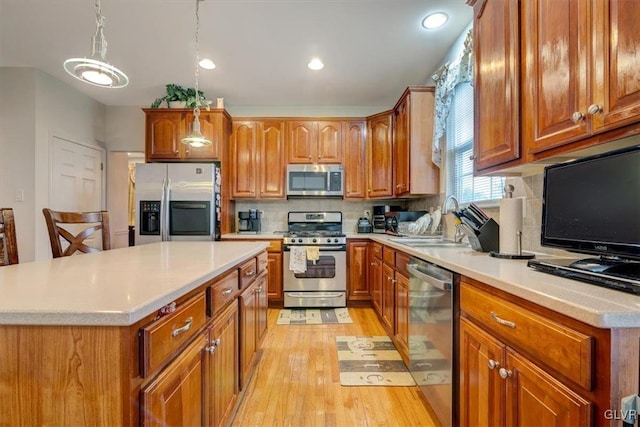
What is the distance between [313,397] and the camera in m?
1.80

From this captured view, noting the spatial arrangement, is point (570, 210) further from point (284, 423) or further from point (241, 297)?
point (284, 423)

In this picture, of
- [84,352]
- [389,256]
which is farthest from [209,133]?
[84,352]

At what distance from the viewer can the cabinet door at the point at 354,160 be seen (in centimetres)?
386

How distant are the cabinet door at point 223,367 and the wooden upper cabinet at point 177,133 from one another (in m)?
2.59

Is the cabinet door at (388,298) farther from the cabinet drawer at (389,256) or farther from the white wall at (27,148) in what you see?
the white wall at (27,148)

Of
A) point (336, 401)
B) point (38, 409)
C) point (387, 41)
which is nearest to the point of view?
point (38, 409)

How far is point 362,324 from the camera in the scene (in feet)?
9.81

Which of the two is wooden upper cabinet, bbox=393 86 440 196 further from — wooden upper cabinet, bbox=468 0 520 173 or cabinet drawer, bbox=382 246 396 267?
wooden upper cabinet, bbox=468 0 520 173

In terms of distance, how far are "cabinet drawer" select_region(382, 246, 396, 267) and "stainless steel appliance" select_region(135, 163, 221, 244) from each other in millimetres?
1968

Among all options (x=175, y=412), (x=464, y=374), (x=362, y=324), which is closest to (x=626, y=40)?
(x=464, y=374)

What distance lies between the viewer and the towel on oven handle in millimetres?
3311

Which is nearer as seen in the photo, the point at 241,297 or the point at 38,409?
the point at 38,409

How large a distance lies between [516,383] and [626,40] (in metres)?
1.08

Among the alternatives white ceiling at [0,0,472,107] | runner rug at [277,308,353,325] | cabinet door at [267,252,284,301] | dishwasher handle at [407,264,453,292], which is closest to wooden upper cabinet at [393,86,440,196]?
white ceiling at [0,0,472,107]
